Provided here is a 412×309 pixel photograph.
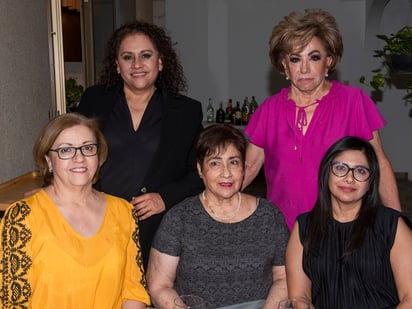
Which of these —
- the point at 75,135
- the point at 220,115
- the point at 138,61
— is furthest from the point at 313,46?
the point at 220,115

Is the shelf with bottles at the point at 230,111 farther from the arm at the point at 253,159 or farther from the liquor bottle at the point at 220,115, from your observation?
the arm at the point at 253,159

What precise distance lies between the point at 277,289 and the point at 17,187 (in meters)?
1.83

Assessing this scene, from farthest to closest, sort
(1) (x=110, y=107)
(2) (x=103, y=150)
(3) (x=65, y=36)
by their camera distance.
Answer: (3) (x=65, y=36) < (1) (x=110, y=107) < (2) (x=103, y=150)

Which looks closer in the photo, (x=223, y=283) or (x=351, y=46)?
(x=223, y=283)

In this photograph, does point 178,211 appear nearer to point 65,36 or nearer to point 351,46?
point 65,36

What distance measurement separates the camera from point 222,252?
6.40ft

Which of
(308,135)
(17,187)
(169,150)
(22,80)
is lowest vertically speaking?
(17,187)

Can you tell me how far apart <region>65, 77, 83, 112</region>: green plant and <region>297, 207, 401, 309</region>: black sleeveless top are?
9.71 feet

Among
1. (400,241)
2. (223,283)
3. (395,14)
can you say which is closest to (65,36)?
(223,283)

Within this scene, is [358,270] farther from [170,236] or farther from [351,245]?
[170,236]

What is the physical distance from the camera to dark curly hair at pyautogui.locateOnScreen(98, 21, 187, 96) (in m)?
2.39

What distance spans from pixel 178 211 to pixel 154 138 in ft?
1.65

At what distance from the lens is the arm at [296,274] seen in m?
1.89

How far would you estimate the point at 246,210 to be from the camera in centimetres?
203
